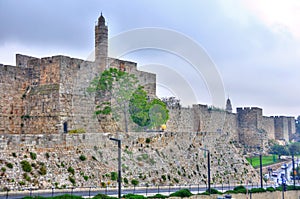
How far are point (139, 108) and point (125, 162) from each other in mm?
9130

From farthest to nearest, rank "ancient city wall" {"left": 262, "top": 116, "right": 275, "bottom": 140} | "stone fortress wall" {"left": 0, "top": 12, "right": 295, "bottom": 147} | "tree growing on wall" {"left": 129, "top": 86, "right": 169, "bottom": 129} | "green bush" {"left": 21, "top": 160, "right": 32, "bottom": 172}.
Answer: "ancient city wall" {"left": 262, "top": 116, "right": 275, "bottom": 140} < "tree growing on wall" {"left": 129, "top": 86, "right": 169, "bottom": 129} < "stone fortress wall" {"left": 0, "top": 12, "right": 295, "bottom": 147} < "green bush" {"left": 21, "top": 160, "right": 32, "bottom": 172}

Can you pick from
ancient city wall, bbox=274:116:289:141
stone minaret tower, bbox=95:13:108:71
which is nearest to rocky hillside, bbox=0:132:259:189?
stone minaret tower, bbox=95:13:108:71

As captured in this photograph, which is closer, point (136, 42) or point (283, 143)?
point (136, 42)

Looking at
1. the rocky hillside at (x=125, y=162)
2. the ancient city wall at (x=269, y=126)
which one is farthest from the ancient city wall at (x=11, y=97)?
the ancient city wall at (x=269, y=126)

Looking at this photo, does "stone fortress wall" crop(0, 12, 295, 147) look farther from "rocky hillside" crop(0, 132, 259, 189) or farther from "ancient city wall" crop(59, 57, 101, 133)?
"rocky hillside" crop(0, 132, 259, 189)

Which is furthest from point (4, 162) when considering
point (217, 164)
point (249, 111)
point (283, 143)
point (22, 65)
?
point (283, 143)

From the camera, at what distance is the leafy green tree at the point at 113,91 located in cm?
3966

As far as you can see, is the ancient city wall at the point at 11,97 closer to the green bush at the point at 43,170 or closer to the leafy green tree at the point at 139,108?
the leafy green tree at the point at 139,108

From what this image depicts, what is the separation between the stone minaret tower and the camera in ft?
132

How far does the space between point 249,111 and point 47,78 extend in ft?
135

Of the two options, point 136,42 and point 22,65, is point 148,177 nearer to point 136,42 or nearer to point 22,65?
point 136,42

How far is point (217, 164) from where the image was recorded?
4516cm

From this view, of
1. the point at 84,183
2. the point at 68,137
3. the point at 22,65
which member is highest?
the point at 22,65

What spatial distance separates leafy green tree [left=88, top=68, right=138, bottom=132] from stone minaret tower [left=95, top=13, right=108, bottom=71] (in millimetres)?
1117
